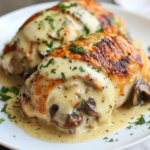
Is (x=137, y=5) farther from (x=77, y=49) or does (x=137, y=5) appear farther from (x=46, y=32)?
(x=77, y=49)

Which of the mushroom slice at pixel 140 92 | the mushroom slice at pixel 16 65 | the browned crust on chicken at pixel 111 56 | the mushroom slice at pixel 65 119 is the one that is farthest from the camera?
the mushroom slice at pixel 16 65

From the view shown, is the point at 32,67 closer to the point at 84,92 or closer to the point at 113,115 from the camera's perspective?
the point at 84,92

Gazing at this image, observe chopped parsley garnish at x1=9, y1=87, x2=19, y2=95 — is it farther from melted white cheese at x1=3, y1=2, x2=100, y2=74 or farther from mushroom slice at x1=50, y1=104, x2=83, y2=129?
mushroom slice at x1=50, y1=104, x2=83, y2=129

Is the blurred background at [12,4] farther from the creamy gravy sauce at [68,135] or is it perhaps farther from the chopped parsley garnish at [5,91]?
the creamy gravy sauce at [68,135]

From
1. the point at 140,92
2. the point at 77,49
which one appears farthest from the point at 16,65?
the point at 140,92

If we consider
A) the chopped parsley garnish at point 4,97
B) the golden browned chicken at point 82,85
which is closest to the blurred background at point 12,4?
the chopped parsley garnish at point 4,97
